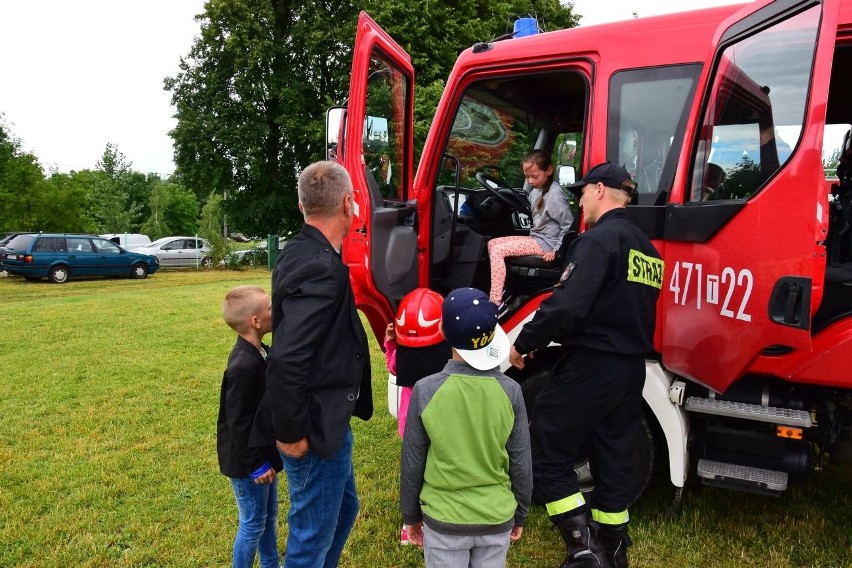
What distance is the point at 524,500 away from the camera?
212cm

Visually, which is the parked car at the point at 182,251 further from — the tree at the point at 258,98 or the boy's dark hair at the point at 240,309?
the boy's dark hair at the point at 240,309

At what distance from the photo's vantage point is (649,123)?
311cm

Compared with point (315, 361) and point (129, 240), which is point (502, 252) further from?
point (129, 240)

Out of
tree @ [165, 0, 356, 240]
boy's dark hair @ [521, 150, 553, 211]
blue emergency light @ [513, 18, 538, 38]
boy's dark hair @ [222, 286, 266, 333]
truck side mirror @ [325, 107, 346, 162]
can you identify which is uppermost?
tree @ [165, 0, 356, 240]

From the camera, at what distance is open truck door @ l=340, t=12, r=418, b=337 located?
11.1 feet

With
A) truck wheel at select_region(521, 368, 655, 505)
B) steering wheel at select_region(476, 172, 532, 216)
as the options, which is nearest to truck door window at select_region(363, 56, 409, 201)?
steering wheel at select_region(476, 172, 532, 216)

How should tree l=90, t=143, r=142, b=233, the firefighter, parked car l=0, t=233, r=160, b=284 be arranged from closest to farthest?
1. the firefighter
2. parked car l=0, t=233, r=160, b=284
3. tree l=90, t=143, r=142, b=233

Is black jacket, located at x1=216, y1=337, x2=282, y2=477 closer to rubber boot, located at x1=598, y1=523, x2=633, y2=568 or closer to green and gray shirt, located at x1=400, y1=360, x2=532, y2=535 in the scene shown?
green and gray shirt, located at x1=400, y1=360, x2=532, y2=535

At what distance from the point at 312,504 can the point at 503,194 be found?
7.95 ft

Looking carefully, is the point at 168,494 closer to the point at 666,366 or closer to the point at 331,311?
the point at 331,311

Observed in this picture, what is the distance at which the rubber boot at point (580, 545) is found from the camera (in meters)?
2.79

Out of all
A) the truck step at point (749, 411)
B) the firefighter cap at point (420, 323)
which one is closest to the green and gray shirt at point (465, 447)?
the firefighter cap at point (420, 323)

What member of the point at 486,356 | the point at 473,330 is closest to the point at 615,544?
the point at 486,356

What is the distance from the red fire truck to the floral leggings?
0.10m
